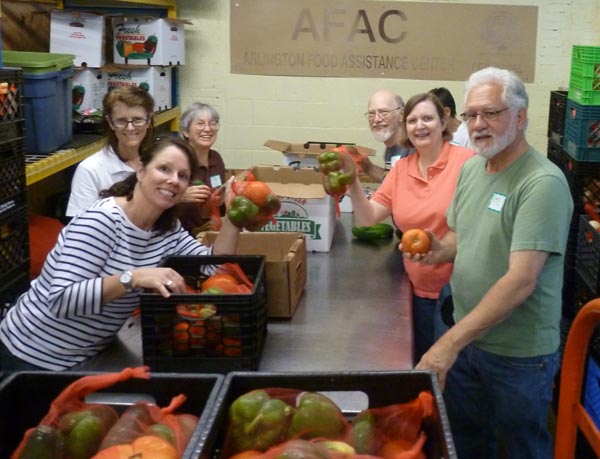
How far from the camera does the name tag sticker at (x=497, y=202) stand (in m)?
2.05

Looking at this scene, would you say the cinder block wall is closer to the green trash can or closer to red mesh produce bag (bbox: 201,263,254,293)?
the green trash can

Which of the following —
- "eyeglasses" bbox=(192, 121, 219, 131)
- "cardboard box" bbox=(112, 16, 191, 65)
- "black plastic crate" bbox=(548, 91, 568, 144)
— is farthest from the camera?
"cardboard box" bbox=(112, 16, 191, 65)

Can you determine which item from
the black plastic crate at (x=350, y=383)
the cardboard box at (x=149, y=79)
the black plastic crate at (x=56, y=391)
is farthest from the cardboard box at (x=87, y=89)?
the black plastic crate at (x=350, y=383)

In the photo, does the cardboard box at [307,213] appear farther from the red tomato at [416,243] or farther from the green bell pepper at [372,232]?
the red tomato at [416,243]

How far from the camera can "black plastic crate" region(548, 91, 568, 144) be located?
3.89 m

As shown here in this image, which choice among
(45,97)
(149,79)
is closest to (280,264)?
(45,97)

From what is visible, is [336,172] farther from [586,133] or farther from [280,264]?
[586,133]

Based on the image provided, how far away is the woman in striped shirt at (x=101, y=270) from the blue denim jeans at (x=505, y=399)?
39.2 inches

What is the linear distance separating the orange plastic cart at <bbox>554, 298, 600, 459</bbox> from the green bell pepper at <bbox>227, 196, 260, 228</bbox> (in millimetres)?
1057

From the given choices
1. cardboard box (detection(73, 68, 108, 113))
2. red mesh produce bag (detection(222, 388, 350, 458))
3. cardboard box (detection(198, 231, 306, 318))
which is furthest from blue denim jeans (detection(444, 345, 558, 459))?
cardboard box (detection(73, 68, 108, 113))

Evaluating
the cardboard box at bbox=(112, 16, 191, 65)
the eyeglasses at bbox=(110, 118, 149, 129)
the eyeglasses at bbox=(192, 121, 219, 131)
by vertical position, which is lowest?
the eyeglasses at bbox=(192, 121, 219, 131)

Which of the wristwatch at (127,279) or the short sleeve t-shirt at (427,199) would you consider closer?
the wristwatch at (127,279)

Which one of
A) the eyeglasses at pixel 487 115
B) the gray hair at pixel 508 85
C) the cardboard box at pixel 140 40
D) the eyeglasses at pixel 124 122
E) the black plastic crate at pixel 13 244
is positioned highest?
the cardboard box at pixel 140 40

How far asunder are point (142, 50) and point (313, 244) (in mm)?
2154
